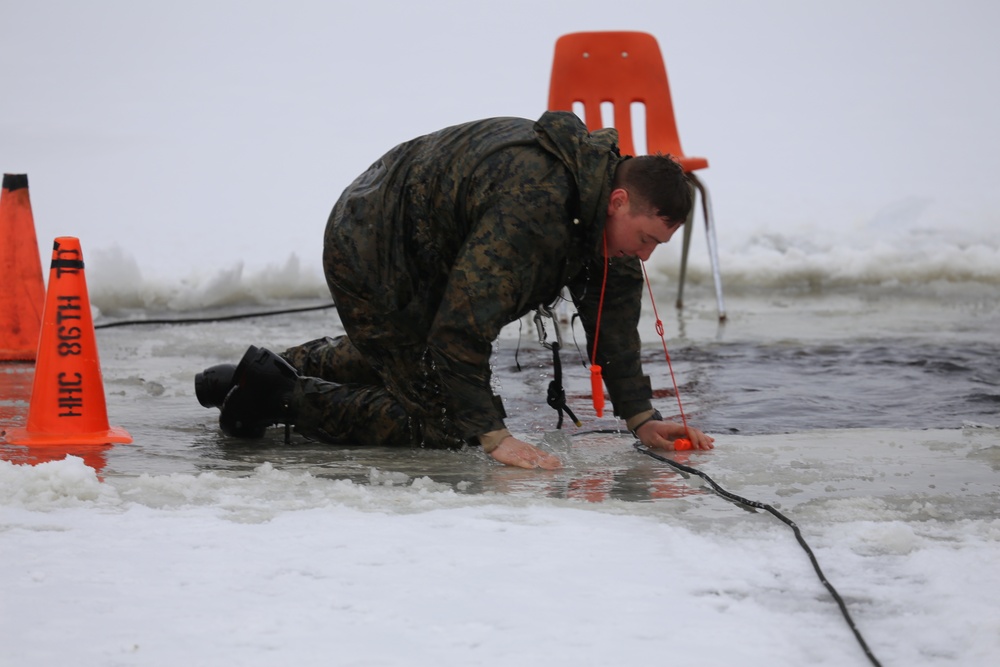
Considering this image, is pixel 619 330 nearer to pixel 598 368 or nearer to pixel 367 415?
pixel 598 368

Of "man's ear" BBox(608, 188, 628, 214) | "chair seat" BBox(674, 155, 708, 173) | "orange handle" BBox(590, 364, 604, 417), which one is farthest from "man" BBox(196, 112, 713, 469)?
"chair seat" BBox(674, 155, 708, 173)

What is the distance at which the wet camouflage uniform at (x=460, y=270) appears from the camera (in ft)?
8.09

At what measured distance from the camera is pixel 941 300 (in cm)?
666

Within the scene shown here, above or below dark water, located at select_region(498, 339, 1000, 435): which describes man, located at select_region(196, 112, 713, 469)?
above

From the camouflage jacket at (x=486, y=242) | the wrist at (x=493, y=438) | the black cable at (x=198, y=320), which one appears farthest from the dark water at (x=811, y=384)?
the black cable at (x=198, y=320)

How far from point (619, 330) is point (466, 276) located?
22.5 inches

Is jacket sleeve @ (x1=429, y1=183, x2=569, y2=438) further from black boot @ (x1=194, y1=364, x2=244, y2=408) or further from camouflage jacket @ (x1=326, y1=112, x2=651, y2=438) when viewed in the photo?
black boot @ (x1=194, y1=364, x2=244, y2=408)

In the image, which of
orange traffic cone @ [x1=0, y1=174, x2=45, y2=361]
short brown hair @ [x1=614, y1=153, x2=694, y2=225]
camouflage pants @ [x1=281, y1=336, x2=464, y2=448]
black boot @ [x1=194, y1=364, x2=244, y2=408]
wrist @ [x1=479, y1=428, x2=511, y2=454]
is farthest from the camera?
orange traffic cone @ [x1=0, y1=174, x2=45, y2=361]

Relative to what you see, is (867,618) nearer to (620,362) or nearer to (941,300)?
(620,362)

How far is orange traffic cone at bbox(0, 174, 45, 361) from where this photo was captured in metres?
4.21

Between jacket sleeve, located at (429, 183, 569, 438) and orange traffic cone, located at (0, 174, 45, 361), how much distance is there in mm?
2307

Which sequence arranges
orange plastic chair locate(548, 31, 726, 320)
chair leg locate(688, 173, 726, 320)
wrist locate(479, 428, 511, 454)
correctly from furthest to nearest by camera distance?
chair leg locate(688, 173, 726, 320) < orange plastic chair locate(548, 31, 726, 320) < wrist locate(479, 428, 511, 454)

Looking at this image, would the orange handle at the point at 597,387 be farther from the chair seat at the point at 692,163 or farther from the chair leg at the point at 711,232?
the chair leg at the point at 711,232

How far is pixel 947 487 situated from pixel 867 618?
85 cm
